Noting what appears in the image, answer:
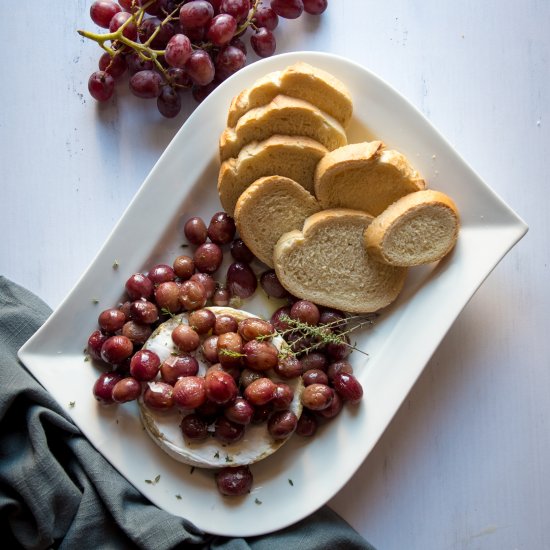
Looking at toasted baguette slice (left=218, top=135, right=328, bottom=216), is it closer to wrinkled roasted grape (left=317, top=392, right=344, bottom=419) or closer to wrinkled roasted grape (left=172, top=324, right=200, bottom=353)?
wrinkled roasted grape (left=172, top=324, right=200, bottom=353)

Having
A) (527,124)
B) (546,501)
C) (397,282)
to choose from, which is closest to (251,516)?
(397,282)

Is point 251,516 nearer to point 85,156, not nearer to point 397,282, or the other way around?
point 397,282

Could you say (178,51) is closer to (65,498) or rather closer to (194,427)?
(194,427)

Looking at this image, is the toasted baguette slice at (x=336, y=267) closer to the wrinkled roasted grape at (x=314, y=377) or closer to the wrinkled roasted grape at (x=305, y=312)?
the wrinkled roasted grape at (x=305, y=312)

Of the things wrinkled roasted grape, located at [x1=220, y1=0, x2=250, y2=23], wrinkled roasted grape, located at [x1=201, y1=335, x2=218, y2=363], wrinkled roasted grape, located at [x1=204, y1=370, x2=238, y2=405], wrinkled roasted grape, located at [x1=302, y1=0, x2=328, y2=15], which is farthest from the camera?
wrinkled roasted grape, located at [x1=302, y1=0, x2=328, y2=15]

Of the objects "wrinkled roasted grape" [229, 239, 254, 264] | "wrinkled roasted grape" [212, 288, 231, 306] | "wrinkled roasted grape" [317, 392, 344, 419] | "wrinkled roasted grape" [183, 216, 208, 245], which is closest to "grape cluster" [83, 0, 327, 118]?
"wrinkled roasted grape" [183, 216, 208, 245]

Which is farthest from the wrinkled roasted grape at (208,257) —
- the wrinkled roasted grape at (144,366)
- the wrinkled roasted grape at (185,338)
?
the wrinkled roasted grape at (144,366)
